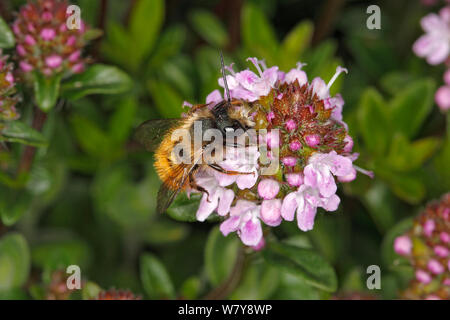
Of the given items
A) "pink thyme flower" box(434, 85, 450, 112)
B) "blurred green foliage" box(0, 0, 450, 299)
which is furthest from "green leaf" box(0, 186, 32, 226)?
"pink thyme flower" box(434, 85, 450, 112)

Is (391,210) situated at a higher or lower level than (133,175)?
lower

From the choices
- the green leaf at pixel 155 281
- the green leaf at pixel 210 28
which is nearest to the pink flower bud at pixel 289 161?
the green leaf at pixel 155 281

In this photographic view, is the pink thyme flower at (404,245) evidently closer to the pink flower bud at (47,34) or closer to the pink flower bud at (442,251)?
the pink flower bud at (442,251)

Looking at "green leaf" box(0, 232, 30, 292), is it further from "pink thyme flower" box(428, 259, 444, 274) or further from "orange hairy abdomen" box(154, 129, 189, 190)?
"pink thyme flower" box(428, 259, 444, 274)
